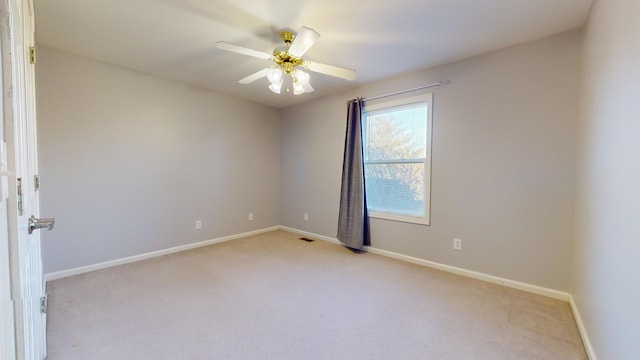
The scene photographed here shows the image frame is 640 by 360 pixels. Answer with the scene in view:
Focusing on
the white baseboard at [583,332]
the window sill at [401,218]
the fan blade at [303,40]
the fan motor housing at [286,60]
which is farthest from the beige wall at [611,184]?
the fan motor housing at [286,60]

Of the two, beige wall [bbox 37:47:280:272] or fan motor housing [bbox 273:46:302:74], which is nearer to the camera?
fan motor housing [bbox 273:46:302:74]

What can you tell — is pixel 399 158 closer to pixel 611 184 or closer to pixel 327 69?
pixel 327 69

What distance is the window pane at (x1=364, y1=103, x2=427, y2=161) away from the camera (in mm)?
3196

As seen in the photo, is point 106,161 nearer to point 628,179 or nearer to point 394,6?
point 394,6

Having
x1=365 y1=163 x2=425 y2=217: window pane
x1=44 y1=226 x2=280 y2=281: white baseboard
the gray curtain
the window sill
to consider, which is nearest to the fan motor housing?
the gray curtain

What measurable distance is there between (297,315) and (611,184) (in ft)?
6.98

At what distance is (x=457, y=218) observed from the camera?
289cm

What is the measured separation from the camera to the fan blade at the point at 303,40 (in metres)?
1.79

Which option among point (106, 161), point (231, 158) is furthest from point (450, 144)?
point (106, 161)

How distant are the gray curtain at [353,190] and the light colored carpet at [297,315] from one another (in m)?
0.59

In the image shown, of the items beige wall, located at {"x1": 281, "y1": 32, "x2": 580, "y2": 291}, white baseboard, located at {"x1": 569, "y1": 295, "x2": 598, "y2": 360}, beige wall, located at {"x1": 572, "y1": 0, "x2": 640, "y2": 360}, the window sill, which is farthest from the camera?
the window sill

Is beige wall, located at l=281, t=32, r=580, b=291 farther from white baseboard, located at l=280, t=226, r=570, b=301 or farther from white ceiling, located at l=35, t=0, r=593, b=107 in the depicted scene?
Answer: white ceiling, located at l=35, t=0, r=593, b=107

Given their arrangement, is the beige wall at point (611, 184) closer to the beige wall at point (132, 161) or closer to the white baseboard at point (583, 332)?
the white baseboard at point (583, 332)

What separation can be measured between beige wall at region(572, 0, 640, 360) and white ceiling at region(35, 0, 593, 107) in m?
0.52
